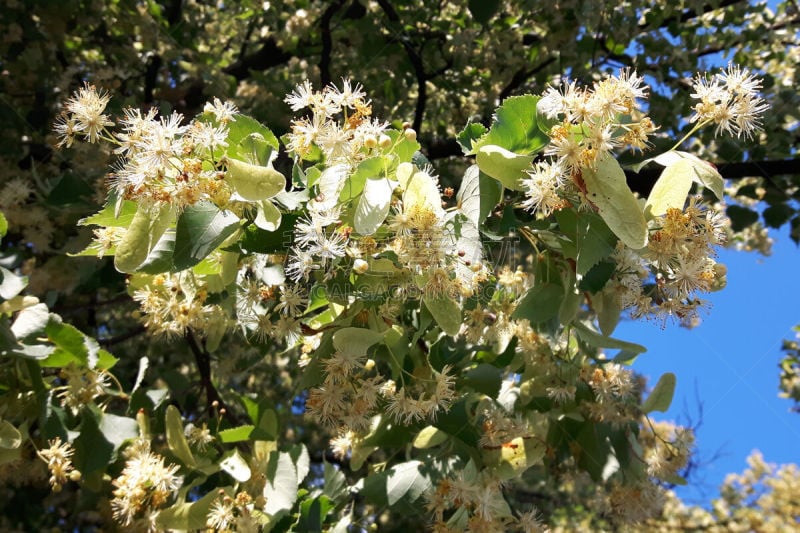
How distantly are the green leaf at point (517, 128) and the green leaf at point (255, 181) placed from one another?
33 centimetres

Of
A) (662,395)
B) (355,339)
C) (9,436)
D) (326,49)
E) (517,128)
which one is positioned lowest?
(9,436)

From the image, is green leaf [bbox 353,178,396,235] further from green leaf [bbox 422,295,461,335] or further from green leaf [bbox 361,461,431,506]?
green leaf [bbox 361,461,431,506]

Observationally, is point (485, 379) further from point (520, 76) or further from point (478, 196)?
point (520, 76)

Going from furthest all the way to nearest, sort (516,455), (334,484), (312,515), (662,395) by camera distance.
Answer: (662,395) → (334,484) → (516,455) → (312,515)

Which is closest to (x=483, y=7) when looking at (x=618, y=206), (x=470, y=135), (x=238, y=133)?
(x=470, y=135)

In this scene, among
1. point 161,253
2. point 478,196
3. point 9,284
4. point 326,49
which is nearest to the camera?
point 478,196

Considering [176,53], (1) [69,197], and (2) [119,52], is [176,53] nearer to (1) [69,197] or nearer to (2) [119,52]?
(2) [119,52]

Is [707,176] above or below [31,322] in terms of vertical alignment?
above

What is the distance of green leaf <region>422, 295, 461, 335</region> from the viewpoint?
1.21m

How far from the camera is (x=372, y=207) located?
108 cm

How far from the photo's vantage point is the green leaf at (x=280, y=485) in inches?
65.1

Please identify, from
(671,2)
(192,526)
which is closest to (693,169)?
(192,526)

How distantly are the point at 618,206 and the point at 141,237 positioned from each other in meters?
0.75

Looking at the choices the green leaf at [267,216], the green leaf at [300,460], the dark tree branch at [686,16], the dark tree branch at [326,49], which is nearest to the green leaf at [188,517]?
the green leaf at [300,460]
